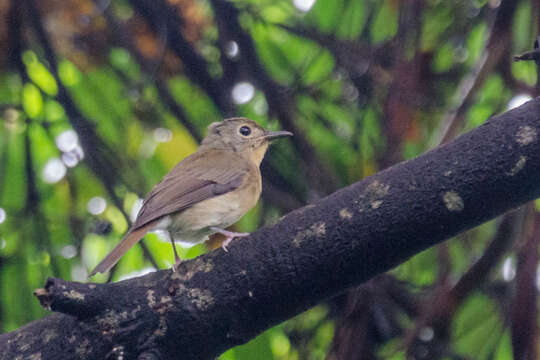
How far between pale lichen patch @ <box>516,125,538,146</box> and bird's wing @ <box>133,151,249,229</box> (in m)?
1.93

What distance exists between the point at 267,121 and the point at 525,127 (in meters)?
2.70

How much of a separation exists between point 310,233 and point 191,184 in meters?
1.60

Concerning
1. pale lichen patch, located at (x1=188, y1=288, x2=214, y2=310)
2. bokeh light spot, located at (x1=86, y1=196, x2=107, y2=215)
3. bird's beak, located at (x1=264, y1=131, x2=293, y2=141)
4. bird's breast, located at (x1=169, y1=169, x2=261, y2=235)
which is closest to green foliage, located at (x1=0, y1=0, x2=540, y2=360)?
bokeh light spot, located at (x1=86, y1=196, x2=107, y2=215)

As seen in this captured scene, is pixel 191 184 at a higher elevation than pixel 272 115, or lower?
lower

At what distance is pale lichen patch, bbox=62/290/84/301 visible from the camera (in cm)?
237

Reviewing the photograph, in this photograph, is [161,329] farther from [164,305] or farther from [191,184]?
[191,184]

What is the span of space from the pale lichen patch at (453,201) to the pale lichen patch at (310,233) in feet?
1.45

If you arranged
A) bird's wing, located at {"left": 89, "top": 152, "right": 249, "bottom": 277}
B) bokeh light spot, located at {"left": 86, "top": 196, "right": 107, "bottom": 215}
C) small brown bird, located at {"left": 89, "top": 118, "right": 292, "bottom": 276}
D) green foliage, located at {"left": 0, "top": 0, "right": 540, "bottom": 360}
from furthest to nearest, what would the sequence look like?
1. bokeh light spot, located at {"left": 86, "top": 196, "right": 107, "bottom": 215}
2. green foliage, located at {"left": 0, "top": 0, "right": 540, "bottom": 360}
3. small brown bird, located at {"left": 89, "top": 118, "right": 292, "bottom": 276}
4. bird's wing, located at {"left": 89, "top": 152, "right": 249, "bottom": 277}

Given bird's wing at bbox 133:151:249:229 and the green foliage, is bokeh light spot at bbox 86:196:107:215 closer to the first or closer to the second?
the green foliage

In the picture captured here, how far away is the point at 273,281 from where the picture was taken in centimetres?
262

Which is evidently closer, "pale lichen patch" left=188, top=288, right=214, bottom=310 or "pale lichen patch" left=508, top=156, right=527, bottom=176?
"pale lichen patch" left=508, top=156, right=527, bottom=176

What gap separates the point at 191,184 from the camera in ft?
13.5

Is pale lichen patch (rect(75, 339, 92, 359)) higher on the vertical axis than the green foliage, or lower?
lower

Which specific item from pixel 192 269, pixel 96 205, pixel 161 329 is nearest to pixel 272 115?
pixel 96 205
